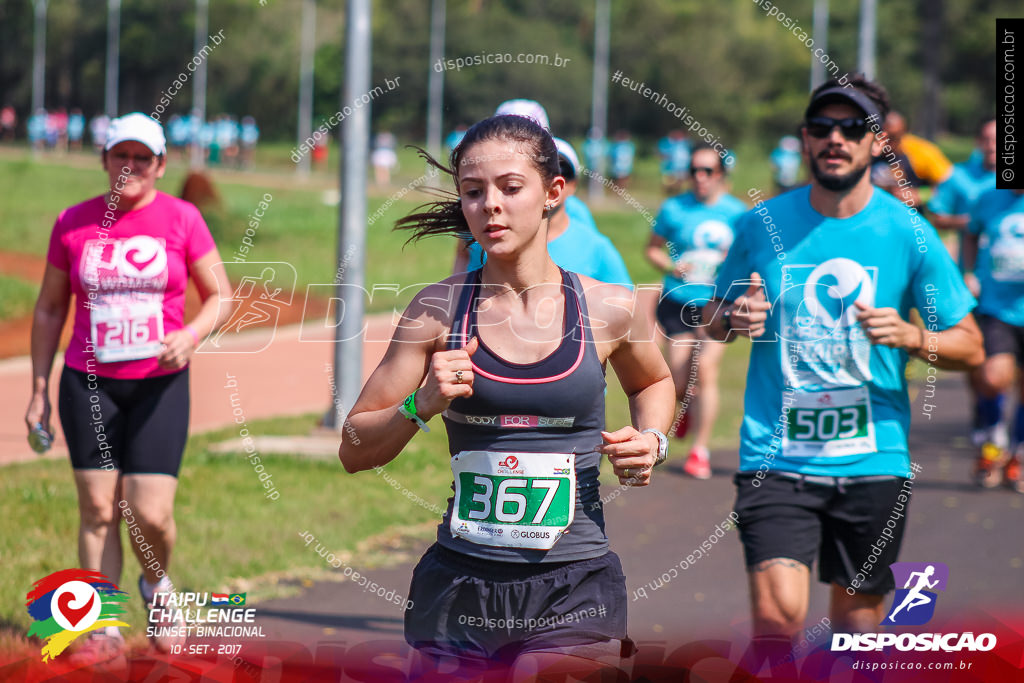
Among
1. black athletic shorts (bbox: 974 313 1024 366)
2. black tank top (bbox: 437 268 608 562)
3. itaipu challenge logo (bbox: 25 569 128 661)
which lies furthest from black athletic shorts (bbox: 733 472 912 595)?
black athletic shorts (bbox: 974 313 1024 366)

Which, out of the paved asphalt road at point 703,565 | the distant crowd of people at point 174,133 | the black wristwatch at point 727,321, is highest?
the distant crowd of people at point 174,133

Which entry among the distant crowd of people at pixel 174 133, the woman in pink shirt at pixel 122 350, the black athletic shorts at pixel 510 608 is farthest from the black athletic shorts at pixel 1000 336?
the distant crowd of people at pixel 174 133

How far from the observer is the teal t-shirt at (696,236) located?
8.77m

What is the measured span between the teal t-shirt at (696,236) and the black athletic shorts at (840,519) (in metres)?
4.45

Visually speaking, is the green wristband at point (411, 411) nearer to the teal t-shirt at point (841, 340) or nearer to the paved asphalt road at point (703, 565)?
the paved asphalt road at point (703, 565)

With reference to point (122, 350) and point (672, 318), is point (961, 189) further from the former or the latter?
point (122, 350)

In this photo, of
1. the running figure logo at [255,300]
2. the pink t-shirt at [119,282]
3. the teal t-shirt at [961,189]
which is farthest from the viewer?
the teal t-shirt at [961,189]

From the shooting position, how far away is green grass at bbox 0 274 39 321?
16281 millimetres

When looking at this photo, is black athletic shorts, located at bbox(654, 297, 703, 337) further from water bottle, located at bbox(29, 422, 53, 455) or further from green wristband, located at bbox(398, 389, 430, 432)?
green wristband, located at bbox(398, 389, 430, 432)

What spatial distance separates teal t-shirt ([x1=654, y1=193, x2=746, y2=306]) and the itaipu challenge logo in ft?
16.2

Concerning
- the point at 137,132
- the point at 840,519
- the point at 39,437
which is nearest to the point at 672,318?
the point at 840,519

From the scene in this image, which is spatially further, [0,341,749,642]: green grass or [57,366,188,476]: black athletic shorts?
[0,341,749,642]: green grass

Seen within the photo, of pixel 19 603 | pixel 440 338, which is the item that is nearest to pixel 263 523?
pixel 19 603

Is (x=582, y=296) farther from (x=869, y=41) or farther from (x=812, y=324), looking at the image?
(x=869, y=41)
